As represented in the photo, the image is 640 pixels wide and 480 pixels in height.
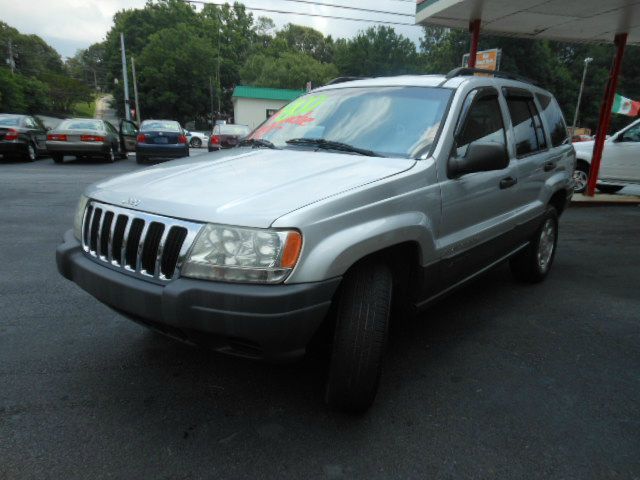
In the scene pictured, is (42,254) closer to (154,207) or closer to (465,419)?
(154,207)

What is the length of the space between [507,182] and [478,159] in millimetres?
839

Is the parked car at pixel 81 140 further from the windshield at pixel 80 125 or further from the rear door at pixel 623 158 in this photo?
the rear door at pixel 623 158

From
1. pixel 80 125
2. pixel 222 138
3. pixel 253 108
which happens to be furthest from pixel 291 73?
pixel 80 125

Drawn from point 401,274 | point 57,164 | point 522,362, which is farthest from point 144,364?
point 57,164

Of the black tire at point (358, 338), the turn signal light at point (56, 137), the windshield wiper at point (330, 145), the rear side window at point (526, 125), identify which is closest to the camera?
the black tire at point (358, 338)

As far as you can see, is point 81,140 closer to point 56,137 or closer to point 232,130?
point 56,137

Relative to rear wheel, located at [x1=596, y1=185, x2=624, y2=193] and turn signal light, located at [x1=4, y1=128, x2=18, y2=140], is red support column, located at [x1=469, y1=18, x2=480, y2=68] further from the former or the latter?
turn signal light, located at [x1=4, y1=128, x2=18, y2=140]

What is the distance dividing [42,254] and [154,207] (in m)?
3.61

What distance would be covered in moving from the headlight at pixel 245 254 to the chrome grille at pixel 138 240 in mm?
84

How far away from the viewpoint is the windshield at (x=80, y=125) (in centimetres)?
1376

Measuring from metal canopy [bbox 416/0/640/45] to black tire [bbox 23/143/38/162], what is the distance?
438 inches

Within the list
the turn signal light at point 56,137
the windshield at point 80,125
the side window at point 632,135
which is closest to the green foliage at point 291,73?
the windshield at point 80,125

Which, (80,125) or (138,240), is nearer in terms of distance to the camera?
(138,240)

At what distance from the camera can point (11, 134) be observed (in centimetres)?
1299
